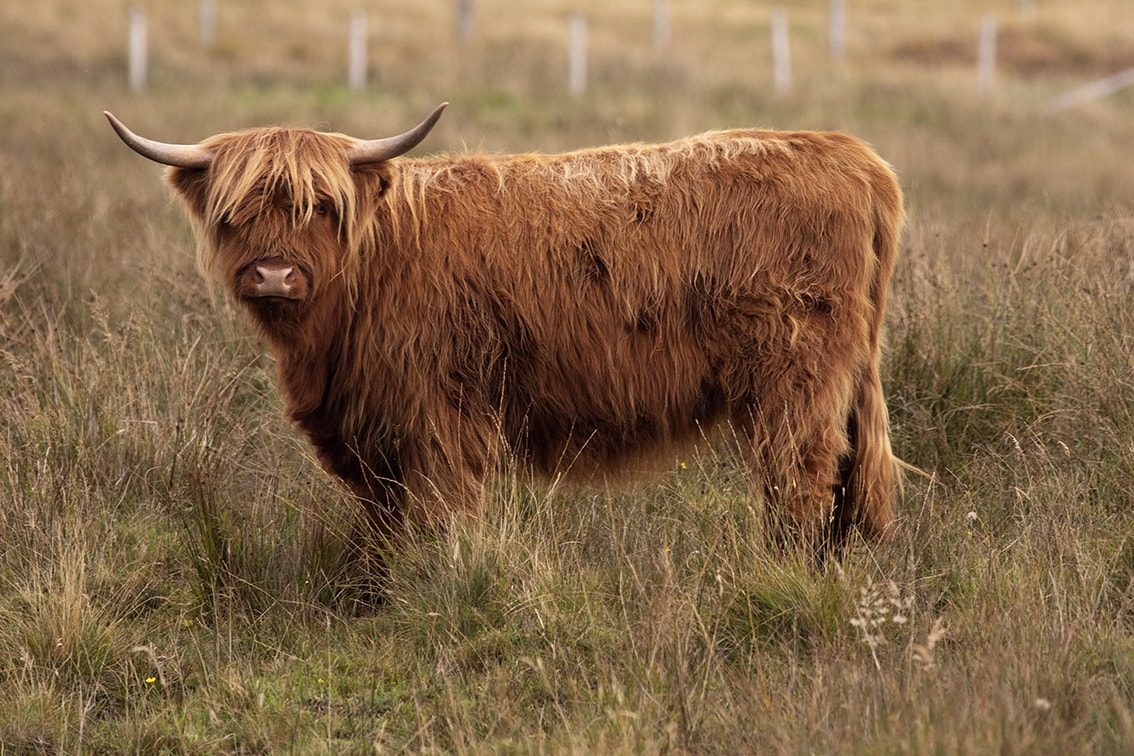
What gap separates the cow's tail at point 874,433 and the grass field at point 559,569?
160 millimetres

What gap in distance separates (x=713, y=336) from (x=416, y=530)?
1072 millimetres

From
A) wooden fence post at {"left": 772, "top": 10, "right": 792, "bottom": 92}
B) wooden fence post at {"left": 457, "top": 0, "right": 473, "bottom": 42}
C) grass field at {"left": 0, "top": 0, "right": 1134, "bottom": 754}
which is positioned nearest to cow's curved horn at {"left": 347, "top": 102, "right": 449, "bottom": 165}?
grass field at {"left": 0, "top": 0, "right": 1134, "bottom": 754}

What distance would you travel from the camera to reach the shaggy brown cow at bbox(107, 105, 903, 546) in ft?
11.6

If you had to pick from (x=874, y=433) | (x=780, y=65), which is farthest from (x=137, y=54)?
(x=874, y=433)

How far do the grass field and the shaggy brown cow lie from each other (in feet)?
0.79

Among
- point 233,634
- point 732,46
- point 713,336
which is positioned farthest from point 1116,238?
point 732,46

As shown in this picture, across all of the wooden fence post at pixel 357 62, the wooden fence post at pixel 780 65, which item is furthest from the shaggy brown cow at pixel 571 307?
the wooden fence post at pixel 780 65

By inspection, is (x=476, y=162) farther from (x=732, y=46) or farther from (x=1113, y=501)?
(x=732, y=46)

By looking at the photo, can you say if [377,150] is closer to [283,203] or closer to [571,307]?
[283,203]

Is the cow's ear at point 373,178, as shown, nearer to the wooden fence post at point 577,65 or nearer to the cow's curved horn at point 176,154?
the cow's curved horn at point 176,154

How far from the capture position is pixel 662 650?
115 inches

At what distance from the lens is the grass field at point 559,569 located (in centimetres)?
273

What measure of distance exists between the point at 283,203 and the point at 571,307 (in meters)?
0.89

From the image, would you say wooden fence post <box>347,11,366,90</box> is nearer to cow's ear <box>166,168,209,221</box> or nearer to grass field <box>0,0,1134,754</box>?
grass field <box>0,0,1134,754</box>
